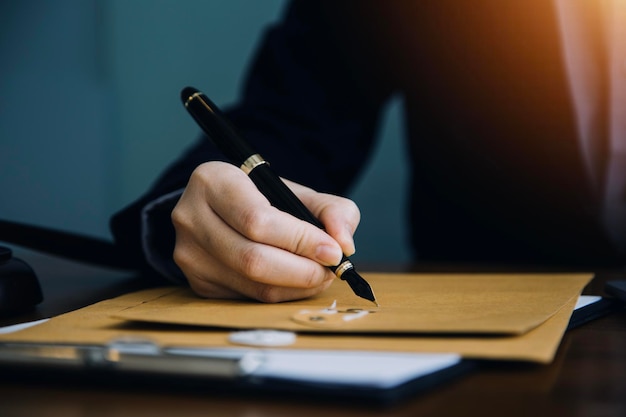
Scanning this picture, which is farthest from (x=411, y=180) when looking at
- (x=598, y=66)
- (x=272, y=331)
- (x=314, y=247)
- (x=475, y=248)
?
(x=272, y=331)

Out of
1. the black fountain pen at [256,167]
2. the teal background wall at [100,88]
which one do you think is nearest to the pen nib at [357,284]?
the black fountain pen at [256,167]

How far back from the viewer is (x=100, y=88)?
2.04 m

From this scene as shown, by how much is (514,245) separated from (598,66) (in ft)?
0.85

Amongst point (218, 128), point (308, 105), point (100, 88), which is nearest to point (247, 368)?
point (218, 128)

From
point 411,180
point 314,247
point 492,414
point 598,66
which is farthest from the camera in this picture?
point 411,180

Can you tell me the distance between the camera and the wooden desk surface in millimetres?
302

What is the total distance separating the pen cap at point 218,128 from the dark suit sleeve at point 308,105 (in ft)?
0.39

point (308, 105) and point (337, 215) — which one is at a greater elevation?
point (308, 105)

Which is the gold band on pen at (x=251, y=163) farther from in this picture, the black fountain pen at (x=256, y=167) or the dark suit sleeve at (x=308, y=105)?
the dark suit sleeve at (x=308, y=105)

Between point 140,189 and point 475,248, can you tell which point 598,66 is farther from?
point 140,189

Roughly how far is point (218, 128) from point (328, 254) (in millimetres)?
152

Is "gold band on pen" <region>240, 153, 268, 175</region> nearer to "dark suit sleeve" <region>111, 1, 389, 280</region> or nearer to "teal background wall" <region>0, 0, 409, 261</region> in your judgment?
"dark suit sleeve" <region>111, 1, 389, 280</region>

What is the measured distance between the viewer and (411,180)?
117 cm

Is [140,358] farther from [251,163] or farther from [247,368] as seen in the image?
[251,163]
